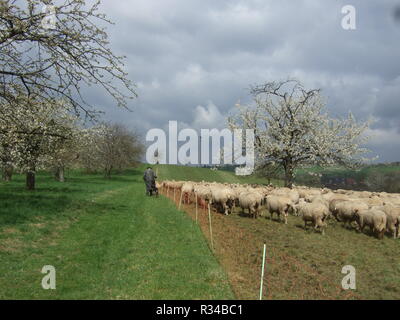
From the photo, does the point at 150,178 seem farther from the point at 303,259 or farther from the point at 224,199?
the point at 303,259

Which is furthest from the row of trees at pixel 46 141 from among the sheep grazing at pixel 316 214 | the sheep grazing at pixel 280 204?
the sheep grazing at pixel 316 214

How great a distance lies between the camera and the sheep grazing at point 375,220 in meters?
15.0

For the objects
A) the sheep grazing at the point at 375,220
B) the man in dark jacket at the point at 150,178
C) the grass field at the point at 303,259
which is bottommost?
the grass field at the point at 303,259

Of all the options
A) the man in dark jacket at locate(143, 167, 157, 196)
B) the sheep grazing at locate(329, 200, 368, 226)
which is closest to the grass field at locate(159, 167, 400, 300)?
the sheep grazing at locate(329, 200, 368, 226)

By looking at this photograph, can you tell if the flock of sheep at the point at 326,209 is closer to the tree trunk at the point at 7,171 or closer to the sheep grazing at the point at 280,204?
the sheep grazing at the point at 280,204

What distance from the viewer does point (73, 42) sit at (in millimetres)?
14633

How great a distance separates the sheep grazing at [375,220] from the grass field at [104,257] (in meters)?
7.58

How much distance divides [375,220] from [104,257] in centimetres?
1141

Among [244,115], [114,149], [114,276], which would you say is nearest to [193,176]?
[114,149]

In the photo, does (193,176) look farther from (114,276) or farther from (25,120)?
(114,276)

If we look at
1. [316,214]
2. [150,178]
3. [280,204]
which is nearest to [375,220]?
[316,214]

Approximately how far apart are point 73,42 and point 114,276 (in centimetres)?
1024

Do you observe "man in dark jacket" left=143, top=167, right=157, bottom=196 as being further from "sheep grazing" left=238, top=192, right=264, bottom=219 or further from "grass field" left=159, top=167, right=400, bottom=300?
"grass field" left=159, top=167, right=400, bottom=300

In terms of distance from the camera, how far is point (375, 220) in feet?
49.7
